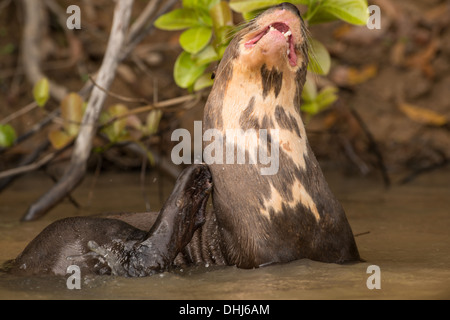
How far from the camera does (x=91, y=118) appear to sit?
3.86 metres

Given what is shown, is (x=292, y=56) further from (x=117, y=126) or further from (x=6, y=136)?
(x=6, y=136)

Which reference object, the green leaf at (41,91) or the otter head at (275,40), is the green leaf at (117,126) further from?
the otter head at (275,40)

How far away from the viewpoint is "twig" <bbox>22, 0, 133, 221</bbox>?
3.83m

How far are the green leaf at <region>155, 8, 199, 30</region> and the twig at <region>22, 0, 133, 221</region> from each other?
1.44 ft

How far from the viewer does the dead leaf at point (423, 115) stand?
21.0ft

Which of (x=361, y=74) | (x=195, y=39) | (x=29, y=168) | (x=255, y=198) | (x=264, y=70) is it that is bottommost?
(x=255, y=198)

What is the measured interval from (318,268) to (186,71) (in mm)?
1355

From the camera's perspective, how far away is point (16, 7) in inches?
262

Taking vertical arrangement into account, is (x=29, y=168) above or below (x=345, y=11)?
below

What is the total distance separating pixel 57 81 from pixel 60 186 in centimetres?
273

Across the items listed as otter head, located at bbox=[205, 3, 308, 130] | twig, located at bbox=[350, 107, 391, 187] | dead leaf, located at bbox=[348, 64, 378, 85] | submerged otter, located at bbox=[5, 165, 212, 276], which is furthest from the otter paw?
dead leaf, located at bbox=[348, 64, 378, 85]

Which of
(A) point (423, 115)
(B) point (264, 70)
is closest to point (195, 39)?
(B) point (264, 70)

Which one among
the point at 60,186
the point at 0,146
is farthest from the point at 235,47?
the point at 0,146

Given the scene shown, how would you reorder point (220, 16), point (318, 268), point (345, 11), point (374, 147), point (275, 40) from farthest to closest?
point (374, 147), point (220, 16), point (345, 11), point (275, 40), point (318, 268)
